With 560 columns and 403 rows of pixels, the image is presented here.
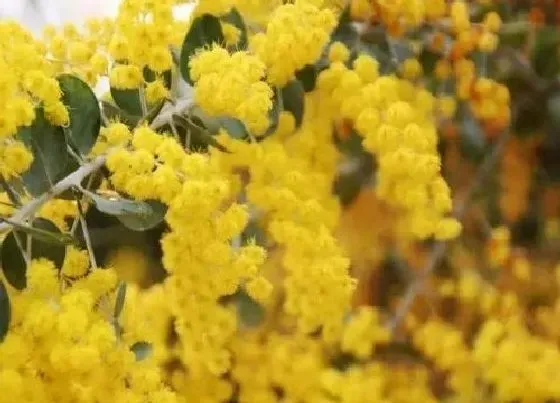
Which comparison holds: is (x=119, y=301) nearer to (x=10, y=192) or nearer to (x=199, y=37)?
(x=10, y=192)

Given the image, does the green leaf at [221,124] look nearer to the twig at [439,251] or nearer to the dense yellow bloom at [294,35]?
the dense yellow bloom at [294,35]

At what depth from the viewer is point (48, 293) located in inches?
18.5

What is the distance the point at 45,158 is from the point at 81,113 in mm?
51

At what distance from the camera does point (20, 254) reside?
52 centimetres

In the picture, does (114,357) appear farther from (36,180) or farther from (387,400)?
(387,400)

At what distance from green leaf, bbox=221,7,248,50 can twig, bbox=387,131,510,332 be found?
1.15 feet

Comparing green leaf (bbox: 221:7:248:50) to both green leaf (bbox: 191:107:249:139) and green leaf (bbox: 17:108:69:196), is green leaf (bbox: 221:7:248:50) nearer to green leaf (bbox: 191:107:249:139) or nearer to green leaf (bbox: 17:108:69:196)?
green leaf (bbox: 191:107:249:139)

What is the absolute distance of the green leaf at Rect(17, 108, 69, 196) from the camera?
0.51 metres

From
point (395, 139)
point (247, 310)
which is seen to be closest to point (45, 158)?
point (395, 139)

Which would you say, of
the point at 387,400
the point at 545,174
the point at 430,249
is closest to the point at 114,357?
the point at 387,400

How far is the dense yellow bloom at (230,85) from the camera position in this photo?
1.64ft

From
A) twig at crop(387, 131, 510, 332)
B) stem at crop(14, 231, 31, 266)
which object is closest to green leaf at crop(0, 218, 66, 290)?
stem at crop(14, 231, 31, 266)

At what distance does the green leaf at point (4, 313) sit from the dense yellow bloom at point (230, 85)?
0.53 feet

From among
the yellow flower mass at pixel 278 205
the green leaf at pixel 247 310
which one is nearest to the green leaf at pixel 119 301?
the yellow flower mass at pixel 278 205
